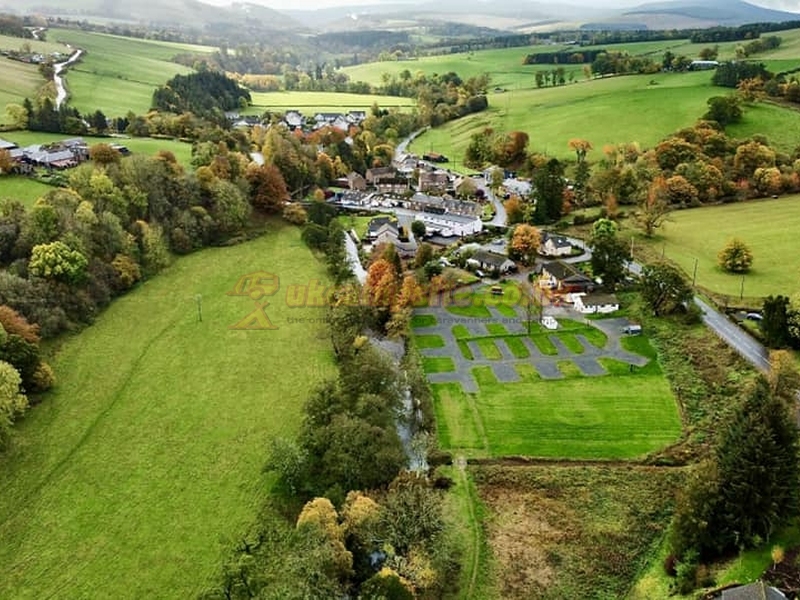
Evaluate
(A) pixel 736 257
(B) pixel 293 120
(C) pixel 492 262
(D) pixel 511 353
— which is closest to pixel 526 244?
(C) pixel 492 262

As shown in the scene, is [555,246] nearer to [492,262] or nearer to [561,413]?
[492,262]

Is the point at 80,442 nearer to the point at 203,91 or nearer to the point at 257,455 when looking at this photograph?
the point at 257,455

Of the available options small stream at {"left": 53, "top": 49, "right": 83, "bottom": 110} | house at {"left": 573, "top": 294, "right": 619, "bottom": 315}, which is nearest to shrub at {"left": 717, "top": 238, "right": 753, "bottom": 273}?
house at {"left": 573, "top": 294, "right": 619, "bottom": 315}

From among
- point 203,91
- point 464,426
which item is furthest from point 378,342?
point 203,91

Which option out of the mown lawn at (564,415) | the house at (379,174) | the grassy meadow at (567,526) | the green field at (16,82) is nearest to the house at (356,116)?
the house at (379,174)

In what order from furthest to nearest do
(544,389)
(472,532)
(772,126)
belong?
(772,126)
(544,389)
(472,532)
